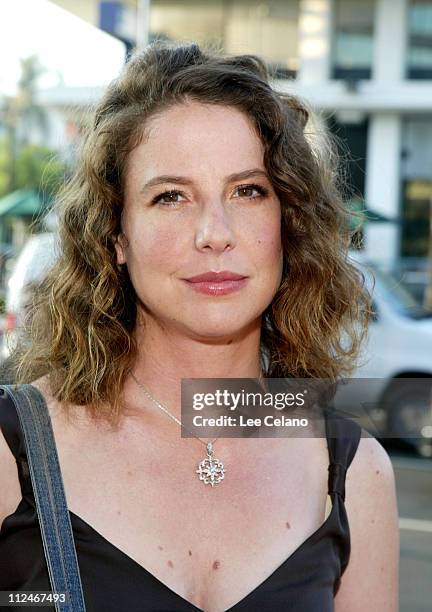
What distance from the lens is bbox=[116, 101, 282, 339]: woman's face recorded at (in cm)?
160

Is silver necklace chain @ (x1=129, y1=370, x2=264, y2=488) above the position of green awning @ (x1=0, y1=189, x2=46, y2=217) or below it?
below

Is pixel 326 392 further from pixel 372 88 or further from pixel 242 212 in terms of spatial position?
pixel 372 88

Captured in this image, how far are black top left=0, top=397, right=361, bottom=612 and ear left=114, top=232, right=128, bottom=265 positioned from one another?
1.18ft

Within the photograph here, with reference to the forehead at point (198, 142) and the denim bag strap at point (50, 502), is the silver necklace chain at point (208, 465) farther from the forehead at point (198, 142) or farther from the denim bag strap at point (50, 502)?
the forehead at point (198, 142)

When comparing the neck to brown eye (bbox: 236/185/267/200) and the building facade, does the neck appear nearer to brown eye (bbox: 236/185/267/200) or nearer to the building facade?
brown eye (bbox: 236/185/267/200)

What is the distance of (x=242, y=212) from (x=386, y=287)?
655cm

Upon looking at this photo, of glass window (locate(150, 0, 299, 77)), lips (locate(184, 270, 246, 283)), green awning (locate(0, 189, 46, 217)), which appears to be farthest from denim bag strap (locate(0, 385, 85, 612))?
glass window (locate(150, 0, 299, 77))

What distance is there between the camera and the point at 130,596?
147 centimetres

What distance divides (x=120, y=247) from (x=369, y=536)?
0.70 m

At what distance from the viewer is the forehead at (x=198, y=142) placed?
1.62 meters

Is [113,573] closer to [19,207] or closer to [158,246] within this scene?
[158,246]

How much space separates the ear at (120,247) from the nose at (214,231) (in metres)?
0.22

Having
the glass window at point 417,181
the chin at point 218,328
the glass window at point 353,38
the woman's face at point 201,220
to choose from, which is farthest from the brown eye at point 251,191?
the glass window at point 417,181

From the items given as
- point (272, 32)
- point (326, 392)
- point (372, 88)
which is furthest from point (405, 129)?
point (326, 392)
